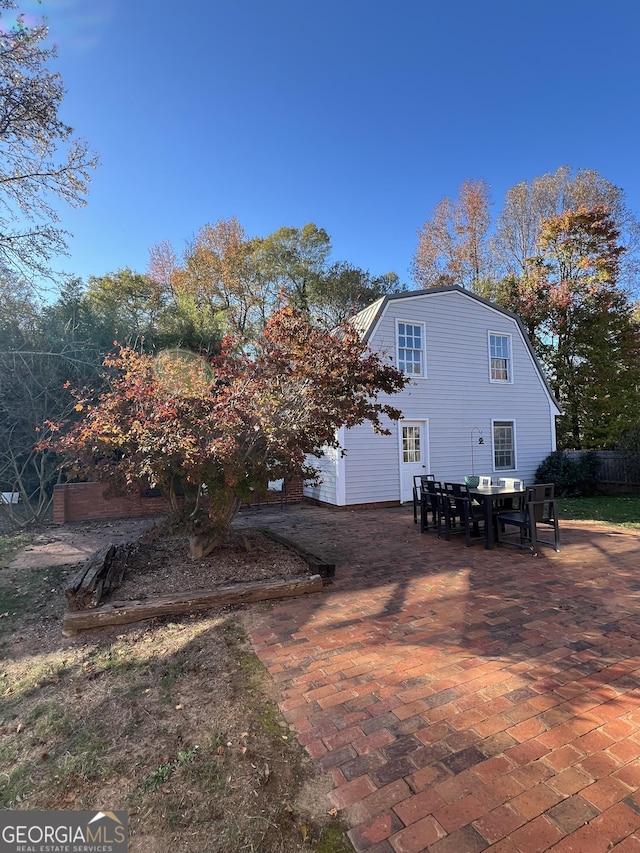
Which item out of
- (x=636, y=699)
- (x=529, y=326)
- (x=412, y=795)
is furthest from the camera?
(x=529, y=326)

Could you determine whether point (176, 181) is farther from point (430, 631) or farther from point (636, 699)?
point (636, 699)

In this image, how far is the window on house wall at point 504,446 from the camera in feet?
43.2

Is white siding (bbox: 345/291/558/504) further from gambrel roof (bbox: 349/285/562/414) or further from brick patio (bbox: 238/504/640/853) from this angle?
brick patio (bbox: 238/504/640/853)

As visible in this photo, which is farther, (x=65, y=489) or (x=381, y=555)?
(x=65, y=489)

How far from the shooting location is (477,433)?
12.8m

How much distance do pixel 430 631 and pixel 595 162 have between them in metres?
21.8

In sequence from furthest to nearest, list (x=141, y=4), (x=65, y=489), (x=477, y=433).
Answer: (x=477, y=433) < (x=65, y=489) < (x=141, y=4)

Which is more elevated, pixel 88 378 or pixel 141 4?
pixel 141 4

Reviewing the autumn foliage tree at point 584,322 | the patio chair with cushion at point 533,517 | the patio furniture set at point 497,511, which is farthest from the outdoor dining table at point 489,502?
the autumn foliage tree at point 584,322

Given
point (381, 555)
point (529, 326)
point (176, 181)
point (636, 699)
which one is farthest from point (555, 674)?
point (529, 326)

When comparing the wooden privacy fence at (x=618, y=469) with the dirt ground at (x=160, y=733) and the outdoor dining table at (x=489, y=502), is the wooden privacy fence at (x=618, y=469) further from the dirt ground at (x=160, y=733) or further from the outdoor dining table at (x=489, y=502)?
the dirt ground at (x=160, y=733)

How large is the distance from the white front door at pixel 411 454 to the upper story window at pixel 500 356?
11.2 ft

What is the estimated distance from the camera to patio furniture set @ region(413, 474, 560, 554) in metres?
6.17

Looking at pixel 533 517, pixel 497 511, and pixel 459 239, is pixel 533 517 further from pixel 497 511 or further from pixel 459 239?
pixel 459 239
